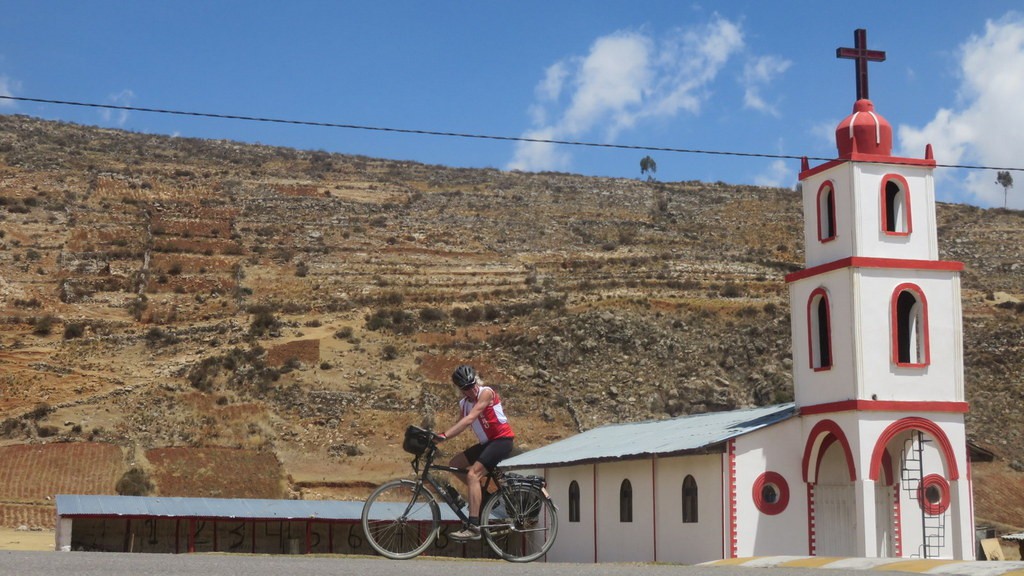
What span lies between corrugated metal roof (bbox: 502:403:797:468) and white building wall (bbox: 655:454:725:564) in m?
0.64

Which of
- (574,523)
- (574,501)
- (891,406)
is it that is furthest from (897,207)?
(574,523)

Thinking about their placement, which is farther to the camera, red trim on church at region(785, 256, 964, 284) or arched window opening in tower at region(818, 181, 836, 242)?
arched window opening in tower at region(818, 181, 836, 242)

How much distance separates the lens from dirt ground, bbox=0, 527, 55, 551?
44.8m

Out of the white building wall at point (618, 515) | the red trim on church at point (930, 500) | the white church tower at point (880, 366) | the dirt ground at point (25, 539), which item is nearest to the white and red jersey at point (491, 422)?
the white church tower at point (880, 366)

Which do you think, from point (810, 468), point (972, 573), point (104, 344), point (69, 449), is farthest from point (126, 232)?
point (972, 573)

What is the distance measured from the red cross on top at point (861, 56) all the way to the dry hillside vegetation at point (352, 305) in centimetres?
3690

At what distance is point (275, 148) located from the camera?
12838cm

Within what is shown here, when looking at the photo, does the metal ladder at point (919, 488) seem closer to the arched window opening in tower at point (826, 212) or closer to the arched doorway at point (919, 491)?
the arched doorway at point (919, 491)

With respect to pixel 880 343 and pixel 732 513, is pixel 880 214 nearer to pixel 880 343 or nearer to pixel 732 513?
pixel 880 343

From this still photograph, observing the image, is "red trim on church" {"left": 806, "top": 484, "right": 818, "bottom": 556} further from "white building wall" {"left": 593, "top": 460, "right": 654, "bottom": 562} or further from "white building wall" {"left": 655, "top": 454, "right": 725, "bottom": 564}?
"white building wall" {"left": 593, "top": 460, "right": 654, "bottom": 562}

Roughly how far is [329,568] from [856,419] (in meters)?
20.2

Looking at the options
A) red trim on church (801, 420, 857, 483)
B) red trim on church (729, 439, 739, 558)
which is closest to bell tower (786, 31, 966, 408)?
red trim on church (801, 420, 857, 483)

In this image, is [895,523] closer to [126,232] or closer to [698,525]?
[698,525]

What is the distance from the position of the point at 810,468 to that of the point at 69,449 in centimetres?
4474
